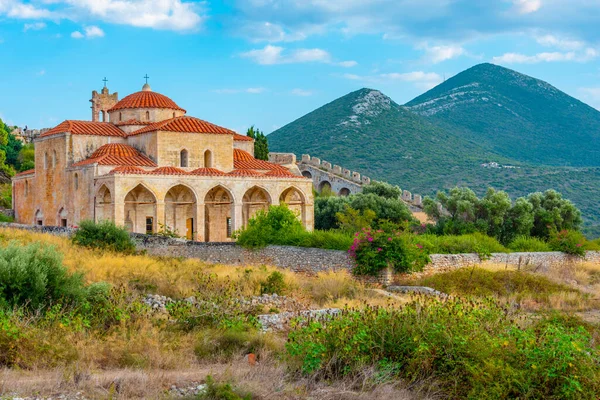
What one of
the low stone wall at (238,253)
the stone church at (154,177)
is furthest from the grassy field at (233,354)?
the stone church at (154,177)

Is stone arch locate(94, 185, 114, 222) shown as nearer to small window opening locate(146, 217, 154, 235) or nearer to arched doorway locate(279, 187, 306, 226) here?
small window opening locate(146, 217, 154, 235)

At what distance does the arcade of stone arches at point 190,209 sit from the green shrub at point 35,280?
15.4 meters

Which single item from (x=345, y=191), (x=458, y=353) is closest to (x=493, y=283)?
(x=458, y=353)

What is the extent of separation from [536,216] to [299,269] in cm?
1552

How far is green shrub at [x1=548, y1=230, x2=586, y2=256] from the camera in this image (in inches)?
1069

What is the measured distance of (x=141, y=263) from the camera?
19094 mm

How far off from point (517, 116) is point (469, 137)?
12.1 m

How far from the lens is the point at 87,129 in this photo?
32875 mm

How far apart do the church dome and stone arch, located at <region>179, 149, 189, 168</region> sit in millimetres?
3958

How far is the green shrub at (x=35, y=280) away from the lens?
1212cm

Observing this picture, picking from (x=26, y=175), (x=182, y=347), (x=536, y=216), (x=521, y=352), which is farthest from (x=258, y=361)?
(x=26, y=175)

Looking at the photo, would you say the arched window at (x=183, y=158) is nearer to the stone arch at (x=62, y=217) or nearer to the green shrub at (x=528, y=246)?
the stone arch at (x=62, y=217)

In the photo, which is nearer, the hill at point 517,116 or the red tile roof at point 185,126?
the red tile roof at point 185,126

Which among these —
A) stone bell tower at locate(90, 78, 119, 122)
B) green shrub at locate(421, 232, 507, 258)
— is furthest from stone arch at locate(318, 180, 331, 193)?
green shrub at locate(421, 232, 507, 258)
